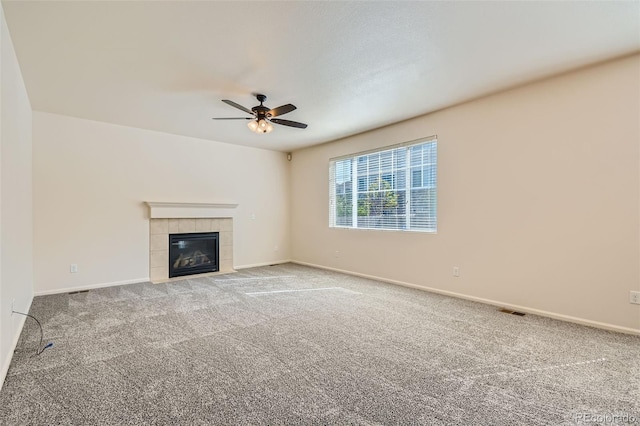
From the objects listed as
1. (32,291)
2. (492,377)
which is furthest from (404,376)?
(32,291)

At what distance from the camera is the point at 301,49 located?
272 cm

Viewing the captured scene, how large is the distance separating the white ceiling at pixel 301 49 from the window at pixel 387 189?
2.92ft

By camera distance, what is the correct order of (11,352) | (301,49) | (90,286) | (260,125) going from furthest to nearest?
(90,286) < (260,125) < (301,49) < (11,352)

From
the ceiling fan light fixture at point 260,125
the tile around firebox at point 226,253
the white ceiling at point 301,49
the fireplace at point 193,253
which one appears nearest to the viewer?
the white ceiling at point 301,49

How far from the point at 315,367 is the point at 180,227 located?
4220mm

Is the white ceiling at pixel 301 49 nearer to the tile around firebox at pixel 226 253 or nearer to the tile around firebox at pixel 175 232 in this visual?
the tile around firebox at pixel 175 232

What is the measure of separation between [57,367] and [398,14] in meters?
3.65

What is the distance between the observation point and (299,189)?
6.96 meters

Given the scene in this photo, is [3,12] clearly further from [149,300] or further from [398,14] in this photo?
[149,300]

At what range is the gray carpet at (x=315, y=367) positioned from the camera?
1.78 metres

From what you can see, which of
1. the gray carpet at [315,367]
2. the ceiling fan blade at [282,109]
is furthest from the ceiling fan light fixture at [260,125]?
the gray carpet at [315,367]

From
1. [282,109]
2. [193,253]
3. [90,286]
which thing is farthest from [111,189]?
[282,109]

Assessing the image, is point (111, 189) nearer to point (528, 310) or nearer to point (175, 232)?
point (175, 232)

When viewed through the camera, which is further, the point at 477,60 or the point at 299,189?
the point at 299,189
